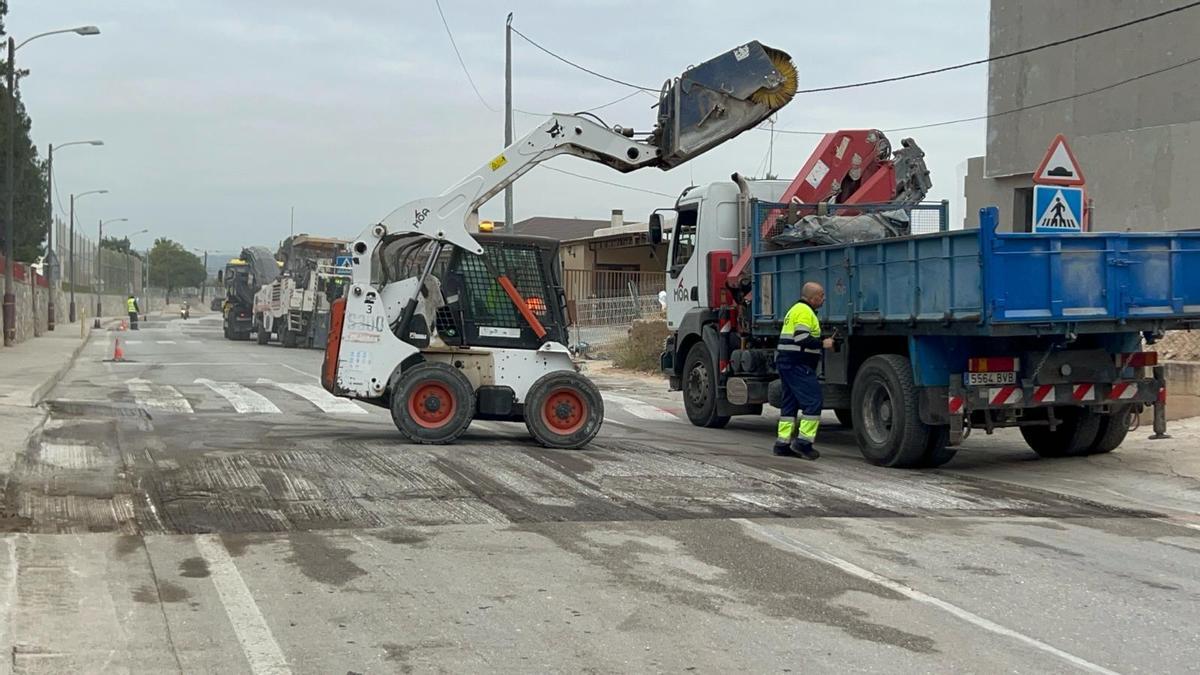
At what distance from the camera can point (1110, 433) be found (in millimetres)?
12523

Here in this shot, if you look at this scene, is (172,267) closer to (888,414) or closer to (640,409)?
(640,409)

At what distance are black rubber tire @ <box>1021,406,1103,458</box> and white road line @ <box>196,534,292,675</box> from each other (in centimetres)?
821

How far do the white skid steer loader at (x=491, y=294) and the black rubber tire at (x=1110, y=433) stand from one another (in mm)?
4593

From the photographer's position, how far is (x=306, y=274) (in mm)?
37062

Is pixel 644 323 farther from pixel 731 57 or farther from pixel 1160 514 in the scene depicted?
pixel 1160 514

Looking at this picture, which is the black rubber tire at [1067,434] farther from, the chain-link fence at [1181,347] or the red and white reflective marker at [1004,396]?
the chain-link fence at [1181,347]

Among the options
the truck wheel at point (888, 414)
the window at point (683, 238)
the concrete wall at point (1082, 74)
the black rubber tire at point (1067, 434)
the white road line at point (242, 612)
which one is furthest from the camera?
the concrete wall at point (1082, 74)

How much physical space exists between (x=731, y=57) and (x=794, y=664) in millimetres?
8607

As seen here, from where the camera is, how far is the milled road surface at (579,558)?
5.68 m

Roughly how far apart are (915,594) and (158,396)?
14.0 metres

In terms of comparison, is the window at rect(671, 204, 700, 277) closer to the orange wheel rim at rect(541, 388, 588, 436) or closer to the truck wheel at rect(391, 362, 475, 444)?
the orange wheel rim at rect(541, 388, 588, 436)

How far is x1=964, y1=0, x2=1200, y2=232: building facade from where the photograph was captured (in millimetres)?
22859

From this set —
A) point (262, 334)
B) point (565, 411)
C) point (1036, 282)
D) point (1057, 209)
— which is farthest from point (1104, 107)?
point (262, 334)

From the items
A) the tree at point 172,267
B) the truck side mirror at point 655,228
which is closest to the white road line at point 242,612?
the truck side mirror at point 655,228
